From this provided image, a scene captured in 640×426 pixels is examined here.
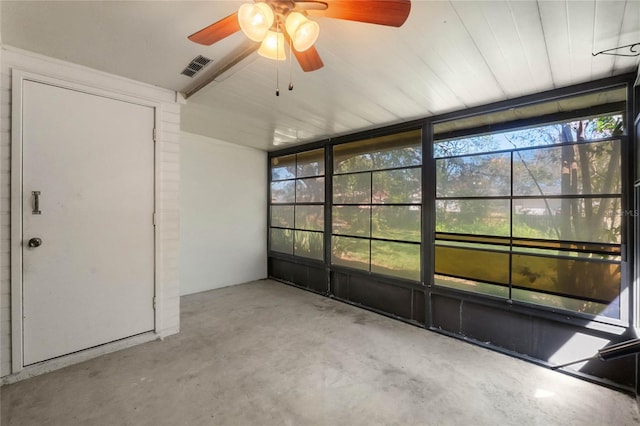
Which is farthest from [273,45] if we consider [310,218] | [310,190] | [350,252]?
[310,218]

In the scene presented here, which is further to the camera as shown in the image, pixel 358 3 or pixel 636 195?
pixel 636 195

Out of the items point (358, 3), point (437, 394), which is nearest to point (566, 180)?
point (437, 394)

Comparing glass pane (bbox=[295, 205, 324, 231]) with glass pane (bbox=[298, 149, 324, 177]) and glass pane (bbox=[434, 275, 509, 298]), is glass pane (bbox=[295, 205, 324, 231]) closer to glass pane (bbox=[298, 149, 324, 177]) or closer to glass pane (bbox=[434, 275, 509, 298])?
glass pane (bbox=[298, 149, 324, 177])

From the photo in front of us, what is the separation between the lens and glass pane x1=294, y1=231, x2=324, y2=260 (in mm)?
4875

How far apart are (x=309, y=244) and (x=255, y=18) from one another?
157 inches

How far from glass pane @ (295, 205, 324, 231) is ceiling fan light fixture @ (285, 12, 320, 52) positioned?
11.4 ft

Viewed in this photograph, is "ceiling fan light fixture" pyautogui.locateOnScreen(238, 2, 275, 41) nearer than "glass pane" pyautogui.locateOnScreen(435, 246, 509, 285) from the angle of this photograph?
Yes

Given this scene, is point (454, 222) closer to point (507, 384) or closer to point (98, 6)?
point (507, 384)

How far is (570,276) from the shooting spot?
2531 millimetres

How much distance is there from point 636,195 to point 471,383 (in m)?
1.99

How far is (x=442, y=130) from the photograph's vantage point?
11.1 ft

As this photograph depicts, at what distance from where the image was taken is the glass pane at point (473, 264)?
290 centimetres

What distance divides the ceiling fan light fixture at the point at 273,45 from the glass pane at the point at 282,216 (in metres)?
3.71

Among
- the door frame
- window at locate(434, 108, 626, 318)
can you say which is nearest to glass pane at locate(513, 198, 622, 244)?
window at locate(434, 108, 626, 318)
